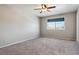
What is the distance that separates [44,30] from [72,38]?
1.76 m

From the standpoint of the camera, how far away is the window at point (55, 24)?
168 inches

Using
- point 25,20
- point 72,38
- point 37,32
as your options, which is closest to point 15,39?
point 25,20

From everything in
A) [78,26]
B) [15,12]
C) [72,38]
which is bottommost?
[72,38]

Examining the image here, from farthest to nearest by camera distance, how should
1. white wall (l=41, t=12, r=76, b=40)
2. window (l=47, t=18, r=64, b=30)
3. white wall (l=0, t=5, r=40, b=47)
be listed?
1. white wall (l=41, t=12, r=76, b=40)
2. window (l=47, t=18, r=64, b=30)
3. white wall (l=0, t=5, r=40, b=47)

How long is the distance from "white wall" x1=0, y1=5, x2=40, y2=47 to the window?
0.78 metres

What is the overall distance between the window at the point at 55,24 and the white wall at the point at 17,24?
2.56 ft

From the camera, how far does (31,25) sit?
15.7 feet

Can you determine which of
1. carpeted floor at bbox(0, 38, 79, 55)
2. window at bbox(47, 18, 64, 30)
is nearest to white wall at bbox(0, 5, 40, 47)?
carpeted floor at bbox(0, 38, 79, 55)

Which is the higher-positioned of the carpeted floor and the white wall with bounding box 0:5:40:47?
the white wall with bounding box 0:5:40:47

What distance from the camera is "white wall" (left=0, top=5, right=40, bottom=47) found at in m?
3.26

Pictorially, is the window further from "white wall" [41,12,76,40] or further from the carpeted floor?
the carpeted floor

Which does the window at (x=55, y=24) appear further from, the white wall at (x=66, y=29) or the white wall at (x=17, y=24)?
the white wall at (x=17, y=24)

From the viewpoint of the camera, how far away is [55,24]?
423 centimetres
